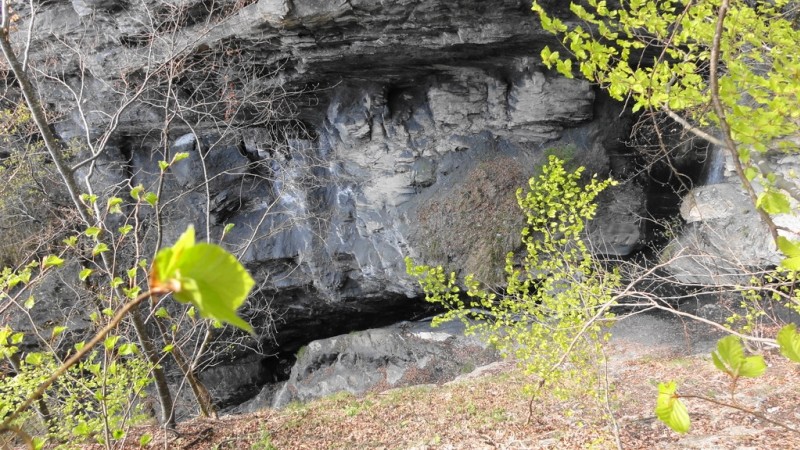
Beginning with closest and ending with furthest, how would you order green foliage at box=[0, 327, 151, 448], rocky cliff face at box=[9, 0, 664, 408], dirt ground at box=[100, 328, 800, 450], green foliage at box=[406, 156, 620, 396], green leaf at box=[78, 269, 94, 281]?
green leaf at box=[78, 269, 94, 281], green foliage at box=[0, 327, 151, 448], green foliage at box=[406, 156, 620, 396], dirt ground at box=[100, 328, 800, 450], rocky cliff face at box=[9, 0, 664, 408]

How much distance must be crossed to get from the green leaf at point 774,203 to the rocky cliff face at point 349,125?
7.35 metres

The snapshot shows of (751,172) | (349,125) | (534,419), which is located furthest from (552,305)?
(349,125)

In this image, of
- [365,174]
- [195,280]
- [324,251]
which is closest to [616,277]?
[195,280]

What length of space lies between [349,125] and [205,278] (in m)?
11.5

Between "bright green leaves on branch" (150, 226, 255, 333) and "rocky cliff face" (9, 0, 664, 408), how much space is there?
8.07 metres

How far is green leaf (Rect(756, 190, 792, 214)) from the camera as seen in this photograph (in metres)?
1.51

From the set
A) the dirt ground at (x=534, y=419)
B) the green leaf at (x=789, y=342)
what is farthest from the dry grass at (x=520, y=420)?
the green leaf at (x=789, y=342)

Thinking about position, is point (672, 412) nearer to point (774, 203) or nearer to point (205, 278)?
point (774, 203)

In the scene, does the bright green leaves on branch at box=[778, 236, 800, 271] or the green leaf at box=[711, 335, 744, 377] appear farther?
the bright green leaves on branch at box=[778, 236, 800, 271]

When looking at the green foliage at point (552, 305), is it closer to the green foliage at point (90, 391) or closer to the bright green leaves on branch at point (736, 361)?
the bright green leaves on branch at point (736, 361)

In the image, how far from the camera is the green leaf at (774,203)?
1507 mm

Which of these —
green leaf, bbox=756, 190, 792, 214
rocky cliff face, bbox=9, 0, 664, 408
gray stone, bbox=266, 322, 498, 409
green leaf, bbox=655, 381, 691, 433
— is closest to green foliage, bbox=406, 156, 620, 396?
green leaf, bbox=756, 190, 792, 214

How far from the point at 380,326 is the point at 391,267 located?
313 centimetres

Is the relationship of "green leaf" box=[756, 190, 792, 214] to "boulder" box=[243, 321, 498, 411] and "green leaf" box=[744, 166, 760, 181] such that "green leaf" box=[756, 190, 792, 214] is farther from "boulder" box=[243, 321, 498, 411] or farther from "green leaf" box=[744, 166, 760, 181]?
"boulder" box=[243, 321, 498, 411]
